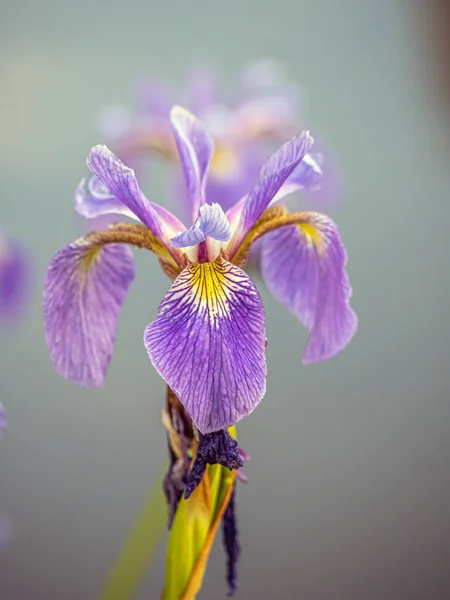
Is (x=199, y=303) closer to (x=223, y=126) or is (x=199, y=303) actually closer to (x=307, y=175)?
(x=307, y=175)

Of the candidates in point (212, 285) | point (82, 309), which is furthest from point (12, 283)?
point (212, 285)

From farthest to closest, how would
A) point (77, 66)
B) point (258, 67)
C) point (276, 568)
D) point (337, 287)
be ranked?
point (276, 568) < point (77, 66) < point (258, 67) < point (337, 287)

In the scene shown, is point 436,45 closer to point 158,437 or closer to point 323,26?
point 323,26

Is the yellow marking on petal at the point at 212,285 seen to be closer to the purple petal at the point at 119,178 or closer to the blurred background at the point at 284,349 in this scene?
the purple petal at the point at 119,178

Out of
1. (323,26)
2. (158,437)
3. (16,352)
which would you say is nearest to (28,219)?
(16,352)

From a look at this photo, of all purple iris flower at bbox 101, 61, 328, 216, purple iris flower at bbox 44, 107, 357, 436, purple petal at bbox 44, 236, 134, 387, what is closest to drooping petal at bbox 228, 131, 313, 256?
purple iris flower at bbox 44, 107, 357, 436

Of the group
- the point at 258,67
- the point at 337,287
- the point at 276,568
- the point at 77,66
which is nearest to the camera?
the point at 337,287
